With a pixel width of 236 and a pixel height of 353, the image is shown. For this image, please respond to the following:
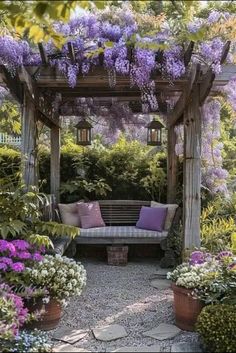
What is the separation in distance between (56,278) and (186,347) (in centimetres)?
109

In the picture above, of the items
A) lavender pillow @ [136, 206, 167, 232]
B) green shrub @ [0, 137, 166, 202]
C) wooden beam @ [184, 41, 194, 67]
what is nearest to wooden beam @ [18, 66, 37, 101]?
wooden beam @ [184, 41, 194, 67]

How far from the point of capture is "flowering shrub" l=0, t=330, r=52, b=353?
2859mm

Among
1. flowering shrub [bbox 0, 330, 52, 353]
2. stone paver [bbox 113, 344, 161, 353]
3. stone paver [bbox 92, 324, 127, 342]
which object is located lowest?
stone paver [bbox 92, 324, 127, 342]

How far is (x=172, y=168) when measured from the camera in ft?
22.5

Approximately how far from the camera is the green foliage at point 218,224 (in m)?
5.18

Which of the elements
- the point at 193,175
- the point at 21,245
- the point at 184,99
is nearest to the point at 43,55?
the point at 184,99

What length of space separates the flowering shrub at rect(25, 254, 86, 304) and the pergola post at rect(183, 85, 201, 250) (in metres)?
1.50

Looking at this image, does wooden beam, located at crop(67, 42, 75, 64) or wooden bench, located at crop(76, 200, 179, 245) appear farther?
wooden bench, located at crop(76, 200, 179, 245)

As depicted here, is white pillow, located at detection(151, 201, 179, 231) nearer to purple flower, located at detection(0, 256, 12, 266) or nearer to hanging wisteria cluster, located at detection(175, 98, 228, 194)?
hanging wisteria cluster, located at detection(175, 98, 228, 194)

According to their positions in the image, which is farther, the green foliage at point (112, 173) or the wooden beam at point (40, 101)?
the green foliage at point (112, 173)

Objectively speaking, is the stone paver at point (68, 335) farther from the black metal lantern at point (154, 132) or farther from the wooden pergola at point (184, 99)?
the black metal lantern at point (154, 132)

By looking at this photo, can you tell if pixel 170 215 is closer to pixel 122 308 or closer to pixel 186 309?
pixel 122 308

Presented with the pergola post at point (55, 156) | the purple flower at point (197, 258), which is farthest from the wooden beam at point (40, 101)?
the purple flower at point (197, 258)

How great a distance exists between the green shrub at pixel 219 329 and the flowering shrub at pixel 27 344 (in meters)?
1.01
